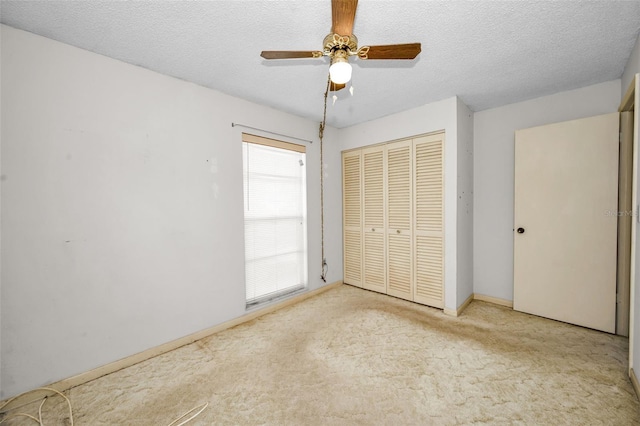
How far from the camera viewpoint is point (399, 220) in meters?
3.42

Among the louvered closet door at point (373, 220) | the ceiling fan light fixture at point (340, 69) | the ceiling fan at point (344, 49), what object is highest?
the ceiling fan at point (344, 49)

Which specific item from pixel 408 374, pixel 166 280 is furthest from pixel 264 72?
pixel 408 374

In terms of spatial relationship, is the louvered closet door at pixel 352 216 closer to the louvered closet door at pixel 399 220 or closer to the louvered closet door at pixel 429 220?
the louvered closet door at pixel 399 220

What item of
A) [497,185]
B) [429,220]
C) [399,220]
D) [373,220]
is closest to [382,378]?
[429,220]

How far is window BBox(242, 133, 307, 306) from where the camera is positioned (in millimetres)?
2957

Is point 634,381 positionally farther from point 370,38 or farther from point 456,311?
point 370,38

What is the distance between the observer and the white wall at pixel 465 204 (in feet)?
9.68

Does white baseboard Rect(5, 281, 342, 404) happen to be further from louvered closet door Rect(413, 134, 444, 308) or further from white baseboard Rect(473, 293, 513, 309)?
white baseboard Rect(473, 293, 513, 309)

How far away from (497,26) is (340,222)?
2879 mm

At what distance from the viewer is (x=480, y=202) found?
332 centimetres

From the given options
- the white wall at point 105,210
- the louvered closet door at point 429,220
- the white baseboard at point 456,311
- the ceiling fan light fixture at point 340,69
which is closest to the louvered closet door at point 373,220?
the louvered closet door at point 429,220

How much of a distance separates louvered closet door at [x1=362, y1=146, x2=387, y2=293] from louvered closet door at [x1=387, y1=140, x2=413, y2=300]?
109 mm

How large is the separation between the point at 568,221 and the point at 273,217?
321cm

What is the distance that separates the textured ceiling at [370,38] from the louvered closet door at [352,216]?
1.39 meters
